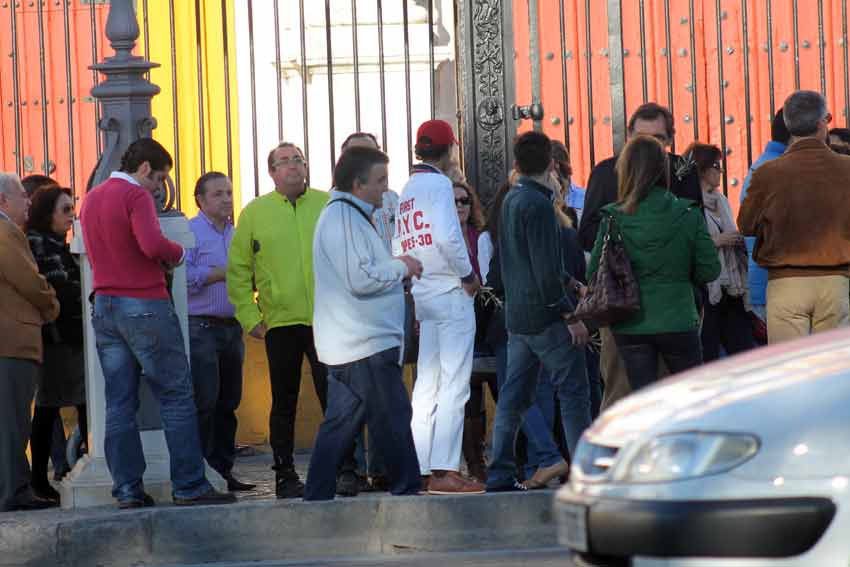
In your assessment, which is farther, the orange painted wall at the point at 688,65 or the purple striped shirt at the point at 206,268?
the orange painted wall at the point at 688,65

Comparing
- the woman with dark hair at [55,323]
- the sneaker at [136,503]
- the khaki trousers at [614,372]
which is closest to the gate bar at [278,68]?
the woman with dark hair at [55,323]

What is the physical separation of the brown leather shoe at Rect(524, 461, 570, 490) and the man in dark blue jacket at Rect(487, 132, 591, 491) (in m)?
0.18

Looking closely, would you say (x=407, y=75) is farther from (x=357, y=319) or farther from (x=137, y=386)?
(x=357, y=319)

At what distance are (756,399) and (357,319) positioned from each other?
371 cm

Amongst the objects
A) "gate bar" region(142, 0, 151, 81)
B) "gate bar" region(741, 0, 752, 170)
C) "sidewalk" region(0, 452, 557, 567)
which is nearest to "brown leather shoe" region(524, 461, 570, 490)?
"sidewalk" region(0, 452, 557, 567)

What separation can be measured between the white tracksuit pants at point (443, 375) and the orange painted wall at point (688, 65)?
11.1 feet

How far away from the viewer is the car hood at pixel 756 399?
179 inches

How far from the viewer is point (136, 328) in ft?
28.1

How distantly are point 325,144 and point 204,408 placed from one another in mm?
3360

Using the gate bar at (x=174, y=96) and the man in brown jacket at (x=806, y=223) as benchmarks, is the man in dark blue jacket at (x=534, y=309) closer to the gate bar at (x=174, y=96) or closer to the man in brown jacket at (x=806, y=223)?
the man in brown jacket at (x=806, y=223)

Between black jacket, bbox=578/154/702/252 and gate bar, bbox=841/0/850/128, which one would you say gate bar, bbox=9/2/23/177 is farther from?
gate bar, bbox=841/0/850/128

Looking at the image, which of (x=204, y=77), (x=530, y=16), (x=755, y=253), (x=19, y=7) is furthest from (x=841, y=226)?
(x=19, y=7)

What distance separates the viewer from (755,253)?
8.81m

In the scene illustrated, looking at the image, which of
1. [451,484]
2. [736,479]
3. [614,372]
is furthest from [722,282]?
[736,479]
